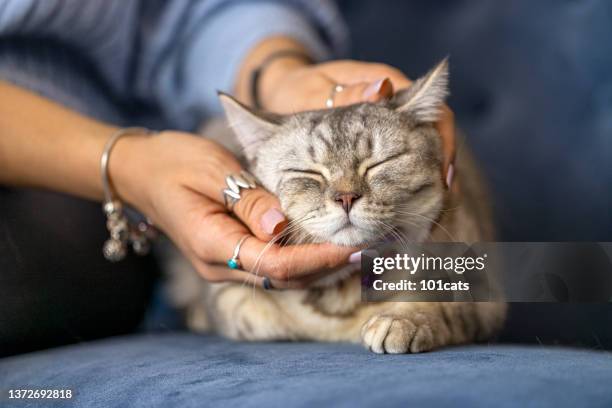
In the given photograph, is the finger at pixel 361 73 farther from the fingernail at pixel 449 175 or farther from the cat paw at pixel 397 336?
the cat paw at pixel 397 336

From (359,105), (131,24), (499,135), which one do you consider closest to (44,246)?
(359,105)

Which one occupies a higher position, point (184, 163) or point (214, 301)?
point (184, 163)

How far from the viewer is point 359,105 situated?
94 cm

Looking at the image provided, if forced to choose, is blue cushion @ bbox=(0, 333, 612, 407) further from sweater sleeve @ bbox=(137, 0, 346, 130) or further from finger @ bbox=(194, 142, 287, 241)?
sweater sleeve @ bbox=(137, 0, 346, 130)

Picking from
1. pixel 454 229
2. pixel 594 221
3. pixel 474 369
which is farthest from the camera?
pixel 594 221

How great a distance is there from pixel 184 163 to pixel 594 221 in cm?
81

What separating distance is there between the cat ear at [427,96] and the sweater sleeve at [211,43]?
1.72 ft

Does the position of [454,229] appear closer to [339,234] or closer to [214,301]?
[339,234]

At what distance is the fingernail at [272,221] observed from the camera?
82 cm

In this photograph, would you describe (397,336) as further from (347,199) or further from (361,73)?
(361,73)

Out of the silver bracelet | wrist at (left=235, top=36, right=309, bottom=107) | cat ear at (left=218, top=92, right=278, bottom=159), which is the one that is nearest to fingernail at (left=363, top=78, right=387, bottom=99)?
cat ear at (left=218, top=92, right=278, bottom=159)

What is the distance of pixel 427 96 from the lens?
0.90m

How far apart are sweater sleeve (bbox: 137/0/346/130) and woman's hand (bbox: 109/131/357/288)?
0.46m

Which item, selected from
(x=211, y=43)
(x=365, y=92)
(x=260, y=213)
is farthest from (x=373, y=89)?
(x=211, y=43)
